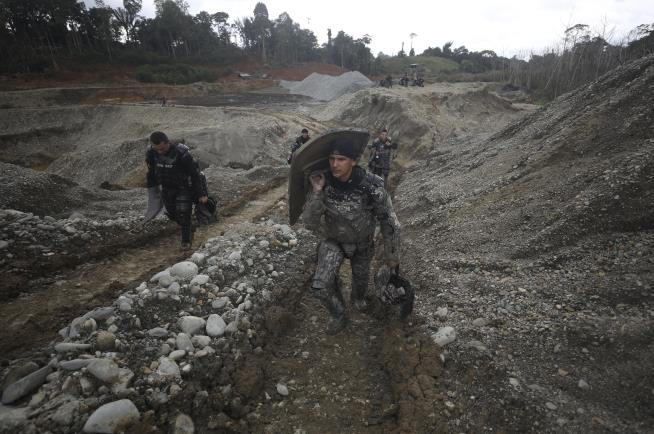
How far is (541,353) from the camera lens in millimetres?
3020

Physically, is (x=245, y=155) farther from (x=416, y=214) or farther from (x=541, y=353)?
(x=541, y=353)

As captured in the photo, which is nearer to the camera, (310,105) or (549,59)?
(310,105)

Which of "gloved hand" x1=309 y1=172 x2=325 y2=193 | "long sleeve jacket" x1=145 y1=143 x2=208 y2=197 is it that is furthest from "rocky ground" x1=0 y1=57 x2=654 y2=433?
"gloved hand" x1=309 y1=172 x2=325 y2=193

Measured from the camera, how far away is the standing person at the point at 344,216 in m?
3.31

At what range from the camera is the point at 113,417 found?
7.60ft

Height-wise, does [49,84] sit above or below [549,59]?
below

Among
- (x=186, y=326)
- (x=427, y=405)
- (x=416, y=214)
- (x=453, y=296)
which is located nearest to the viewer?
(x=427, y=405)

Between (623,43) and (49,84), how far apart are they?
5519 cm

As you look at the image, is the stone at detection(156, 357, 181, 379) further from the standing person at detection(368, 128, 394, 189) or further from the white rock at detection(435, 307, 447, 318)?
the standing person at detection(368, 128, 394, 189)

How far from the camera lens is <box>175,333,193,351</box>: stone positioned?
10.1 ft

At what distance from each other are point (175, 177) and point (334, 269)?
3205 mm

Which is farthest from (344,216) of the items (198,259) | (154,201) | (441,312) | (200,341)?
(154,201)

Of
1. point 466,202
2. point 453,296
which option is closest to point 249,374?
point 453,296

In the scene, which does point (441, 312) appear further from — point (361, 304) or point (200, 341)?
point (200, 341)
